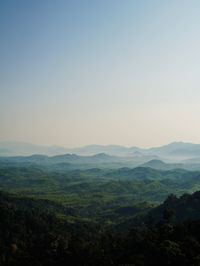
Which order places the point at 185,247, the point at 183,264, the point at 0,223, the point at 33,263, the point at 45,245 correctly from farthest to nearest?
the point at 0,223 → the point at 45,245 → the point at 33,263 → the point at 185,247 → the point at 183,264

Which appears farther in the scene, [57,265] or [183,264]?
[57,265]

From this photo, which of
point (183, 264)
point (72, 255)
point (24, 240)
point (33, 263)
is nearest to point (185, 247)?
point (183, 264)

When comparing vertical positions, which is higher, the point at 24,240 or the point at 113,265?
the point at 113,265

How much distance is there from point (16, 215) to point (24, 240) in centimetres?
2258

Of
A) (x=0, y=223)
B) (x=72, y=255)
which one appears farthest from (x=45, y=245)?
(x=0, y=223)

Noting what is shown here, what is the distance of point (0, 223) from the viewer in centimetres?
15175

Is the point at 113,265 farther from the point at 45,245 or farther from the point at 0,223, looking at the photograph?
the point at 0,223

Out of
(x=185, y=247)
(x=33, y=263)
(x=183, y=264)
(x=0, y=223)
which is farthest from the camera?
(x=0, y=223)

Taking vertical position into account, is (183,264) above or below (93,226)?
above

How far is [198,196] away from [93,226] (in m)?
46.4

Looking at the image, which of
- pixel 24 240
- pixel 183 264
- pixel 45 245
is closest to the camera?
pixel 183 264

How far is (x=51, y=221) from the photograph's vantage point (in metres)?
161

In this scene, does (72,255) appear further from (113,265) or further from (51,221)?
(51,221)

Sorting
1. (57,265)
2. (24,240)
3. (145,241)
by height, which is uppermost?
(145,241)
